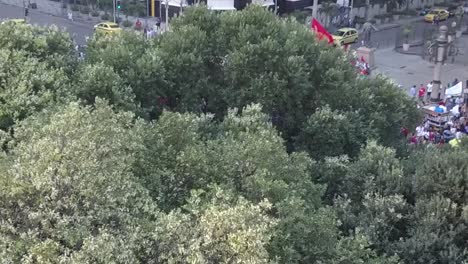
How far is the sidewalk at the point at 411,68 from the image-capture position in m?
42.0

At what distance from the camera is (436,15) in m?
58.6

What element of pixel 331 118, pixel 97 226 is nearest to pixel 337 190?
pixel 331 118

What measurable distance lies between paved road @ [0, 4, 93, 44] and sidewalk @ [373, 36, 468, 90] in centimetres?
2093

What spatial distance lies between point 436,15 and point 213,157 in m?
49.0

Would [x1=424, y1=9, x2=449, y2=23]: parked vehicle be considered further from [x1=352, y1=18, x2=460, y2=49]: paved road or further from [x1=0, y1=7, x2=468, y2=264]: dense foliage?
[x1=0, y1=7, x2=468, y2=264]: dense foliage

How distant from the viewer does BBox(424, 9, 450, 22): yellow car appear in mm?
58531

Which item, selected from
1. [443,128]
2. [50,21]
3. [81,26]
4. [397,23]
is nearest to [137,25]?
[81,26]

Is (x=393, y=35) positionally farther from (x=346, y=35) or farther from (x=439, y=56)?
(x=439, y=56)

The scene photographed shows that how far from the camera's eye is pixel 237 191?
14016mm

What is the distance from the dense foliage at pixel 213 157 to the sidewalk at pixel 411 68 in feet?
59.5

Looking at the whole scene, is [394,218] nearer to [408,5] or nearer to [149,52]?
[149,52]

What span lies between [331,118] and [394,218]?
5427mm

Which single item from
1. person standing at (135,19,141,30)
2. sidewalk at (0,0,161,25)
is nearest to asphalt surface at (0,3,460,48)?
sidewalk at (0,0,161,25)

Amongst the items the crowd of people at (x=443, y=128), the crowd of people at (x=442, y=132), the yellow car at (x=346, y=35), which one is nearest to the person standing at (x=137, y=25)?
the yellow car at (x=346, y=35)
